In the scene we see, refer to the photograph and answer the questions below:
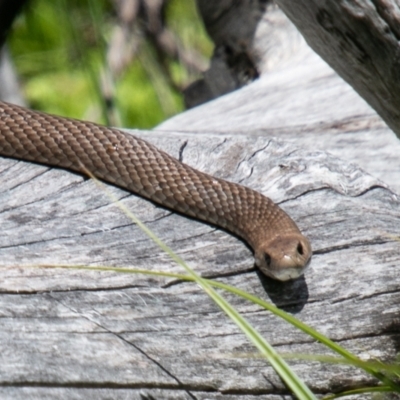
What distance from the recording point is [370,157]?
417cm

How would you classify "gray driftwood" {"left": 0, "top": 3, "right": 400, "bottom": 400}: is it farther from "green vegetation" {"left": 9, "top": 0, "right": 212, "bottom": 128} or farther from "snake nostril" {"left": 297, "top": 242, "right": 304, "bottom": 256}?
"green vegetation" {"left": 9, "top": 0, "right": 212, "bottom": 128}

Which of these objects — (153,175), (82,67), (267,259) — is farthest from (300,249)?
(82,67)

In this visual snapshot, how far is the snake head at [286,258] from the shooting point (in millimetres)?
2936

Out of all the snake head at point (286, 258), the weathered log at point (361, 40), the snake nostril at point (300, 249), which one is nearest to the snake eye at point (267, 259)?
the snake head at point (286, 258)

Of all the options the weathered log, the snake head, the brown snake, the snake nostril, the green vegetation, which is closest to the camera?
the weathered log

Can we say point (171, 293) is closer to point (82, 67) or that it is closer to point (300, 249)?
point (300, 249)

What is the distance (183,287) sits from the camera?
2873 mm

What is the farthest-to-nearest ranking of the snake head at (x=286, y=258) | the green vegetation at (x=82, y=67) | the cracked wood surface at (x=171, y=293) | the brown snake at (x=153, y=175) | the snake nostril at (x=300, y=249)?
1. the green vegetation at (x=82, y=67)
2. the brown snake at (x=153, y=175)
3. the snake nostril at (x=300, y=249)
4. the snake head at (x=286, y=258)
5. the cracked wood surface at (x=171, y=293)

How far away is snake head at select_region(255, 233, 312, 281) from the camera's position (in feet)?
9.63

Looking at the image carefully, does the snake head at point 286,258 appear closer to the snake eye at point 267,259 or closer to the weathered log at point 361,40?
the snake eye at point 267,259

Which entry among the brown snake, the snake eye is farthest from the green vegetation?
the snake eye

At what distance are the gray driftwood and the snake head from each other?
0.05 m

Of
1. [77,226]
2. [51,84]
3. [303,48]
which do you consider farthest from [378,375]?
[51,84]

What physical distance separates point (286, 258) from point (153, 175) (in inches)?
41.3
